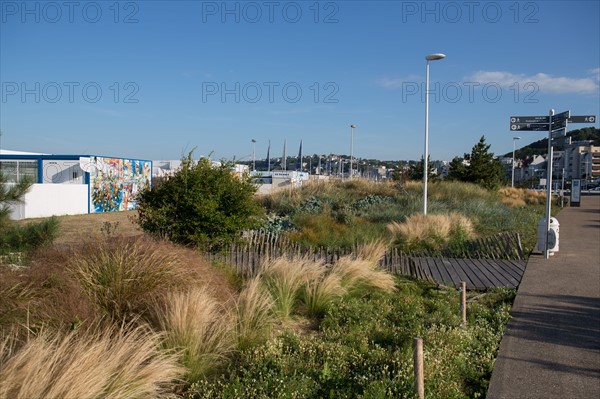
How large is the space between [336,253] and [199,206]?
258cm

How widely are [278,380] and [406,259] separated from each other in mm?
5715

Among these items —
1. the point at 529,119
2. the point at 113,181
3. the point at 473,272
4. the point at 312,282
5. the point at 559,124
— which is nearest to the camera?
the point at 312,282

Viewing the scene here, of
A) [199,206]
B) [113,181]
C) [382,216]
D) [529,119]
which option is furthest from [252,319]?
[113,181]

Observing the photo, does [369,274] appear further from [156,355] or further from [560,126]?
[560,126]

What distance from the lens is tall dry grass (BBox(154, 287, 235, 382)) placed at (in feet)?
14.6

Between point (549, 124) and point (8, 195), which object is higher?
point (549, 124)

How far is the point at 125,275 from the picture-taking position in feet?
18.0

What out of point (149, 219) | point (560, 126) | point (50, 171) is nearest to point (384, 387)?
point (149, 219)

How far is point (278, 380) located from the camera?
412 cm

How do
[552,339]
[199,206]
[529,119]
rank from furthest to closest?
[529,119]
[199,206]
[552,339]

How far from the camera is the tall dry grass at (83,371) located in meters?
3.05

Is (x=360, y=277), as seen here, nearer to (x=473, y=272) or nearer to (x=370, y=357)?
(x=370, y=357)

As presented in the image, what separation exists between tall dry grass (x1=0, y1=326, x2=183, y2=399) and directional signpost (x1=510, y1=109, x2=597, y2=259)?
10.2m

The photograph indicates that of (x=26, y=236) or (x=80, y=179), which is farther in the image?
(x=80, y=179)
